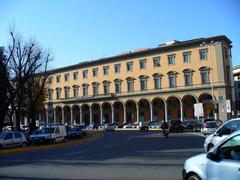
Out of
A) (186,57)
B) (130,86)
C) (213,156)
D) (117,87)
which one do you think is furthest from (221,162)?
(117,87)

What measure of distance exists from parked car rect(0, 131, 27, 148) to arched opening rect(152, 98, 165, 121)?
57758 millimetres

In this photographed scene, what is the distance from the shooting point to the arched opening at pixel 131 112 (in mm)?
89375

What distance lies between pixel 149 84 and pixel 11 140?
196 ft

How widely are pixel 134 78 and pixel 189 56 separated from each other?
48.3ft

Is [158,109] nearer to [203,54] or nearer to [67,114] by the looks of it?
[203,54]

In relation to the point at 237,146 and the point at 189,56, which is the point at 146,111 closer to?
the point at 189,56

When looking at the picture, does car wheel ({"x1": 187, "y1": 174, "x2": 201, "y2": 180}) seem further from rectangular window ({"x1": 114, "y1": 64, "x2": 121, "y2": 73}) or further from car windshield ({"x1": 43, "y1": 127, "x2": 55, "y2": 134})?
rectangular window ({"x1": 114, "y1": 64, "x2": 121, "y2": 73})

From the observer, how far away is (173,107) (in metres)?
82.9

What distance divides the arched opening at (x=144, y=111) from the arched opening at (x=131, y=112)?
1723mm

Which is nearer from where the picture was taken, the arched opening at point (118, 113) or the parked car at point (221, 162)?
the parked car at point (221, 162)

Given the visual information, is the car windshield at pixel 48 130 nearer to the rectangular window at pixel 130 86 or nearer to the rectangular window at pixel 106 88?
the rectangular window at pixel 130 86

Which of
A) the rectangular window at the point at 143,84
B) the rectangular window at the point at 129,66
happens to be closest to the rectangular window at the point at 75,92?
the rectangular window at the point at 129,66

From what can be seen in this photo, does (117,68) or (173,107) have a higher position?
(117,68)

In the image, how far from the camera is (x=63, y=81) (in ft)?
344
